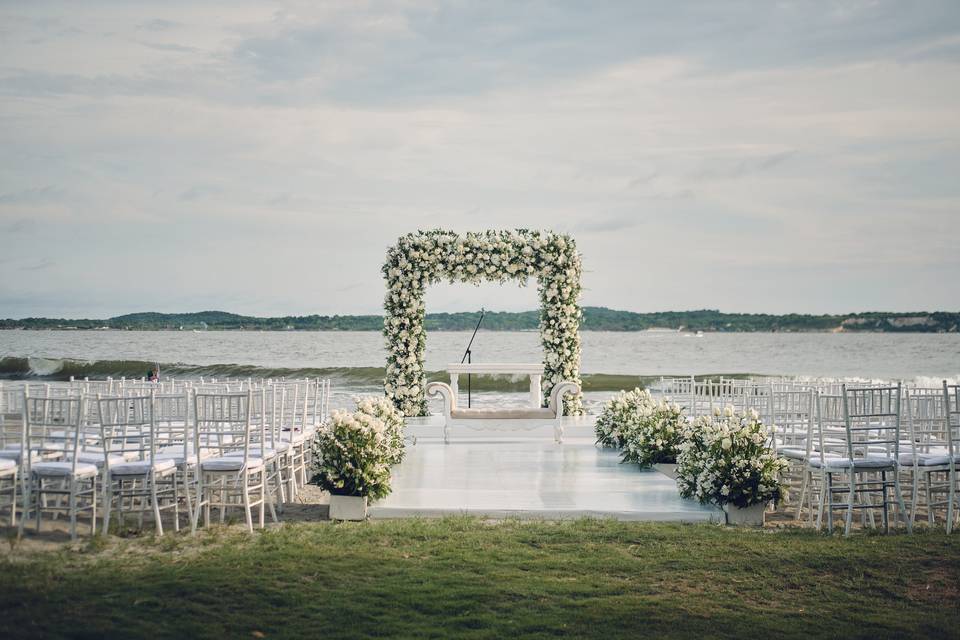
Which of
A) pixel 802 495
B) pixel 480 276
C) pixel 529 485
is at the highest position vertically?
pixel 480 276

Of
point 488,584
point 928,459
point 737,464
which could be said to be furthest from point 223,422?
point 928,459

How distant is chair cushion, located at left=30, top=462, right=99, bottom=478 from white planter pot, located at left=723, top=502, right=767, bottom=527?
5.27 metres

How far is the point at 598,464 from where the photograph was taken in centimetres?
1090

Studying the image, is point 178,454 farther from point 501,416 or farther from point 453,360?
point 453,360

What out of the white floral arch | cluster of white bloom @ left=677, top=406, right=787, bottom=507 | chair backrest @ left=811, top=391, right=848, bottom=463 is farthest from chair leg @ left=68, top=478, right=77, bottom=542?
the white floral arch

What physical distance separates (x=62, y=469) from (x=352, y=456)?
234 centimetres

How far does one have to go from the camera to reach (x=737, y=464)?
295 inches

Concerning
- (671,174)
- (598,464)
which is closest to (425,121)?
(671,174)

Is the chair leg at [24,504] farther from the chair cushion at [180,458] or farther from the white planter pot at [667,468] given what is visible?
the white planter pot at [667,468]

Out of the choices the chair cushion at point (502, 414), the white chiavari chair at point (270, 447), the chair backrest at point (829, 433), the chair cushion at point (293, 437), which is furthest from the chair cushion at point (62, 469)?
the chair cushion at point (502, 414)

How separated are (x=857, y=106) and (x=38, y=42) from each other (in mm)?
17741

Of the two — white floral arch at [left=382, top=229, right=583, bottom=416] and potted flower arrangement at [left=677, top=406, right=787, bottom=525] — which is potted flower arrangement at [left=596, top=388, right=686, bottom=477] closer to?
potted flower arrangement at [left=677, top=406, right=787, bottom=525]

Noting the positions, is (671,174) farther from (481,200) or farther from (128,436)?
(128,436)

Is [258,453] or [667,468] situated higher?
[258,453]
